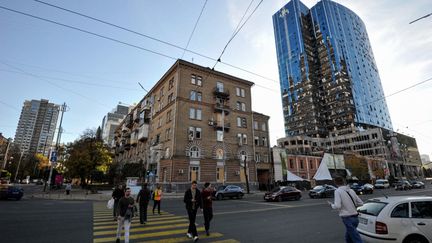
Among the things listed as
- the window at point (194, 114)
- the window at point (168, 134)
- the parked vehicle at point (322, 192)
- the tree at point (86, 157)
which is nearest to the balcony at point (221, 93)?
the window at point (194, 114)

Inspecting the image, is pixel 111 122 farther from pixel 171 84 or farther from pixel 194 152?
pixel 194 152

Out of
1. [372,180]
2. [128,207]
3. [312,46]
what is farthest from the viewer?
[312,46]

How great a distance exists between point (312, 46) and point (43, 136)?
410 ft

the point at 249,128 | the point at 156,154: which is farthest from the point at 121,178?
the point at 249,128

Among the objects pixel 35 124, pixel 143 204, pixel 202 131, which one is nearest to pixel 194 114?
pixel 202 131

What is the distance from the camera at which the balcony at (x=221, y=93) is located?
128ft

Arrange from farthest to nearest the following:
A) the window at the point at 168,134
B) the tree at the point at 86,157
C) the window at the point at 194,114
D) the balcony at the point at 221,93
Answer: the balcony at the point at 221,93
the tree at the point at 86,157
the window at the point at 194,114
the window at the point at 168,134

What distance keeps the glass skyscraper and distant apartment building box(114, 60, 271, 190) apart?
2721 inches

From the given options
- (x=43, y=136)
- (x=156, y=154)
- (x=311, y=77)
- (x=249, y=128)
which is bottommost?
(x=156, y=154)

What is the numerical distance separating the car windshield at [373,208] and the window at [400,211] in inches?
11.0

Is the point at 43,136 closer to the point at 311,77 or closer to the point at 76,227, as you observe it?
the point at 76,227

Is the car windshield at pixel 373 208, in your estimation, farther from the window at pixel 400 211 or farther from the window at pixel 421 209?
the window at pixel 421 209

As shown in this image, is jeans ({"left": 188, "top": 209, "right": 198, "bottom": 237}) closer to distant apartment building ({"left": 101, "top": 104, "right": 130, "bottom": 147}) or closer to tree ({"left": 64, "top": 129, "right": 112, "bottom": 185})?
tree ({"left": 64, "top": 129, "right": 112, "bottom": 185})

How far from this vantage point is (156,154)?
3762 cm
